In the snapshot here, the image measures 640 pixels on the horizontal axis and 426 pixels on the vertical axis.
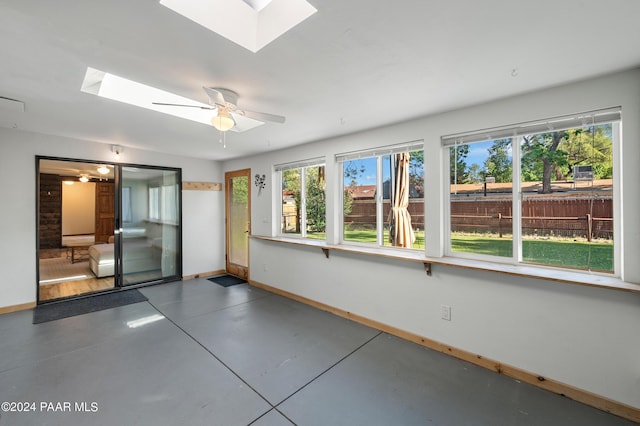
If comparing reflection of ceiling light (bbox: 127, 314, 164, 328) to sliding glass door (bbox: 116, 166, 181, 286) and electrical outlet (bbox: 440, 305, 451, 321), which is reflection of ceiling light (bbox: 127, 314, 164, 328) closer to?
sliding glass door (bbox: 116, 166, 181, 286)

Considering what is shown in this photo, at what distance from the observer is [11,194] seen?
3.51m

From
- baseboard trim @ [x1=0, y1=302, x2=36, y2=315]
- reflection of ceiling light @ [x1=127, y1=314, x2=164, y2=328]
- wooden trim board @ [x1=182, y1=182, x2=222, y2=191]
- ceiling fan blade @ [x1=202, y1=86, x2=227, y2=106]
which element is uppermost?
ceiling fan blade @ [x1=202, y1=86, x2=227, y2=106]

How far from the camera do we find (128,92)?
2.55 meters

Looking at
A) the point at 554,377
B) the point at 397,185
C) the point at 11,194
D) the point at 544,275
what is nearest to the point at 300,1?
the point at 397,185

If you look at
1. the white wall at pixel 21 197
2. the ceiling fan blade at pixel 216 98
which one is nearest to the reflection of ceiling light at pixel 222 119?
the ceiling fan blade at pixel 216 98

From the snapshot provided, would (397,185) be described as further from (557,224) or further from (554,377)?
(554,377)

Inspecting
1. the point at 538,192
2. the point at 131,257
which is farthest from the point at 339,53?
the point at 131,257

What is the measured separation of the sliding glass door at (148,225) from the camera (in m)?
4.57

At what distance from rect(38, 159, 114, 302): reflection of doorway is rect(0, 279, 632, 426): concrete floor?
2.52 metres

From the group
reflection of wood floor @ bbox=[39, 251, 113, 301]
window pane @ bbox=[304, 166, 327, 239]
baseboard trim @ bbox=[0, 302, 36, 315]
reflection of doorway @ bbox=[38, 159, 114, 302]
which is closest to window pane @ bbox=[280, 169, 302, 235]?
window pane @ bbox=[304, 166, 327, 239]

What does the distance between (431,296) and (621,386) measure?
1345 millimetres

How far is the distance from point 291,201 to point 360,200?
1.38m

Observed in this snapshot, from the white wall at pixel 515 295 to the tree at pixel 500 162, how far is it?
0.76 ft

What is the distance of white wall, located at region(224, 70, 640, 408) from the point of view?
1876mm
